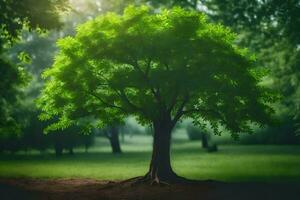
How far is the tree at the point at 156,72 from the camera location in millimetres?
20328

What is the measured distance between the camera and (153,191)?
19.4 metres

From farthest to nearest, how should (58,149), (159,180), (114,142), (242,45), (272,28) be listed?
(114,142) → (58,149) → (242,45) → (272,28) → (159,180)

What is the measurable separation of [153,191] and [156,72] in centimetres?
533

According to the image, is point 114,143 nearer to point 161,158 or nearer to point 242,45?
point 242,45

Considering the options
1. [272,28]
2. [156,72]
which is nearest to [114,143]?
[272,28]

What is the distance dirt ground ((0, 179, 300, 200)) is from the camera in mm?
17719

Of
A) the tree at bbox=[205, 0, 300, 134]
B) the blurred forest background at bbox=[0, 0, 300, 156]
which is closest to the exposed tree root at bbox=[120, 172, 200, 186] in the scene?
the blurred forest background at bbox=[0, 0, 300, 156]

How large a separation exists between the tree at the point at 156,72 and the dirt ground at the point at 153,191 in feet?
6.23

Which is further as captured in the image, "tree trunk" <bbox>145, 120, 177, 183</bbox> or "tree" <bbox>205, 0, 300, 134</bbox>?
"tree" <bbox>205, 0, 300, 134</bbox>

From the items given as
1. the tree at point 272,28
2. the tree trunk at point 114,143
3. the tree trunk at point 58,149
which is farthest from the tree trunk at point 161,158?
the tree trunk at point 114,143

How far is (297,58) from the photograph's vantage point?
38.4m

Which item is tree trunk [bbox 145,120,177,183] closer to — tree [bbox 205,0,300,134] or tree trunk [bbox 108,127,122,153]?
tree [bbox 205,0,300,134]

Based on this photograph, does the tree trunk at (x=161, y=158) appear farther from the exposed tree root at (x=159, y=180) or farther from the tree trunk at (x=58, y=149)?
the tree trunk at (x=58, y=149)

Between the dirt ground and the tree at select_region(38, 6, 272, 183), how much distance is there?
6.23 ft
